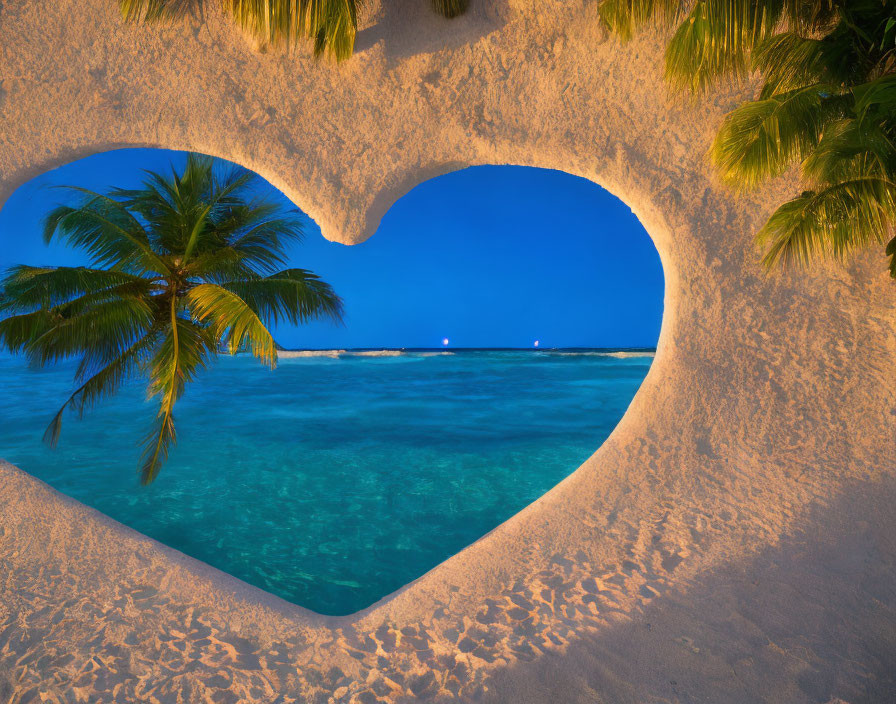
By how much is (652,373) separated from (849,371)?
132 centimetres

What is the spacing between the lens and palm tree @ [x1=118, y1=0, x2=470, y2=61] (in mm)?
3656

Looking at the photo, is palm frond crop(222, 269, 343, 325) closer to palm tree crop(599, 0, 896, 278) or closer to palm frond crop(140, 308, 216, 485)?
palm frond crop(140, 308, 216, 485)

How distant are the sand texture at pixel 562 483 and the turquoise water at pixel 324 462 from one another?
4.35m

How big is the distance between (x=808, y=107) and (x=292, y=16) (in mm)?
3522

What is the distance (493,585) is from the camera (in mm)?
3123

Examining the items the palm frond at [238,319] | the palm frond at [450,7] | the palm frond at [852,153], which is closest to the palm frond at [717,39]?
the palm frond at [852,153]

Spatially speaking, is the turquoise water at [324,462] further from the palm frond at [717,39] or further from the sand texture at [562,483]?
the palm frond at [717,39]

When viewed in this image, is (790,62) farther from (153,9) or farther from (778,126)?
(153,9)

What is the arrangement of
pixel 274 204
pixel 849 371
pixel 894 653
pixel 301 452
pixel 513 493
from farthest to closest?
pixel 301 452, pixel 513 493, pixel 274 204, pixel 849 371, pixel 894 653

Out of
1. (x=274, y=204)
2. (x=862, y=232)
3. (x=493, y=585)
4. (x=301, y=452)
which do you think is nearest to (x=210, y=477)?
(x=301, y=452)

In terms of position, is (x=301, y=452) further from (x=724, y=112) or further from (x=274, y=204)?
(x=724, y=112)

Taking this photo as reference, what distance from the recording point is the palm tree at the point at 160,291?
655 cm

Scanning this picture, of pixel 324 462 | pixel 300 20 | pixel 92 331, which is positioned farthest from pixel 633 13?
pixel 324 462

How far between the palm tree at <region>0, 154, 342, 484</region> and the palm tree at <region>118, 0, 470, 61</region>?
9.54 ft
